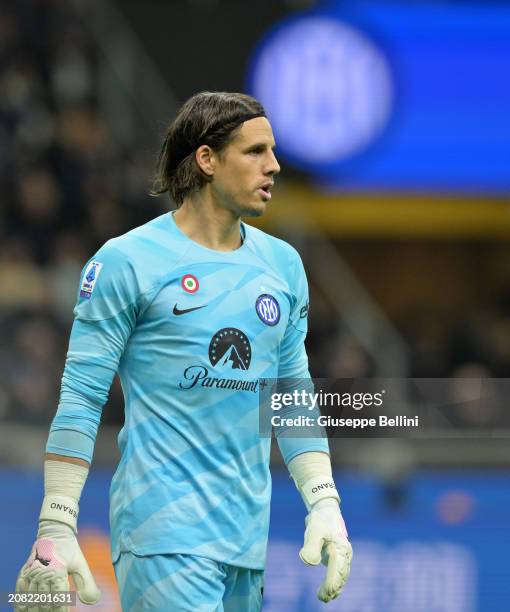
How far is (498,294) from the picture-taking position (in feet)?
51.9

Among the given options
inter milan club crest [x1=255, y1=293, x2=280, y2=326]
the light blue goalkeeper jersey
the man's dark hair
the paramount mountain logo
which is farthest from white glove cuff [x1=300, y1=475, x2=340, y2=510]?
the man's dark hair

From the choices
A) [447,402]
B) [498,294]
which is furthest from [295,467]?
[498,294]

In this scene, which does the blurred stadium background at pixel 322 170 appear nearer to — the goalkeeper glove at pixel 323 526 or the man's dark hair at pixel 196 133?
the goalkeeper glove at pixel 323 526

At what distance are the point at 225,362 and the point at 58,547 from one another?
2.25 feet

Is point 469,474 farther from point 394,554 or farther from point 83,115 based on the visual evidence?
point 83,115

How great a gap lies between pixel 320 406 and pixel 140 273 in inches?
31.5

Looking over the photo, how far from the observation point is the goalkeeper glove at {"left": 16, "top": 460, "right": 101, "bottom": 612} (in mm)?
3908

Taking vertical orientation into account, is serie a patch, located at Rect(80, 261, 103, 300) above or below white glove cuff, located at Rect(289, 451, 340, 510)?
above

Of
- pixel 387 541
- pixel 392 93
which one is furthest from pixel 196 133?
pixel 392 93

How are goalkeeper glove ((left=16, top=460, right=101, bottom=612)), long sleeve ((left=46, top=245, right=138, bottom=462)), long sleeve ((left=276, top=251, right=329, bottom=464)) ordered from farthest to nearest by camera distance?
long sleeve ((left=276, top=251, right=329, bottom=464)) → long sleeve ((left=46, top=245, right=138, bottom=462)) → goalkeeper glove ((left=16, top=460, right=101, bottom=612))

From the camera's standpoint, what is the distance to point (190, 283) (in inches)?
164

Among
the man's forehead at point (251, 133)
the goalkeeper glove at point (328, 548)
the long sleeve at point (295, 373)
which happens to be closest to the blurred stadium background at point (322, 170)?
the long sleeve at point (295, 373)

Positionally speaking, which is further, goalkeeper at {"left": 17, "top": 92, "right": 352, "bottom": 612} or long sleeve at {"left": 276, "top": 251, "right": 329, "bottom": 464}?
long sleeve at {"left": 276, "top": 251, "right": 329, "bottom": 464}

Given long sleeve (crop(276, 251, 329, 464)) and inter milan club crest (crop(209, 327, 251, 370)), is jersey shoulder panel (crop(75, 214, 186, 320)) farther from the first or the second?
long sleeve (crop(276, 251, 329, 464))
